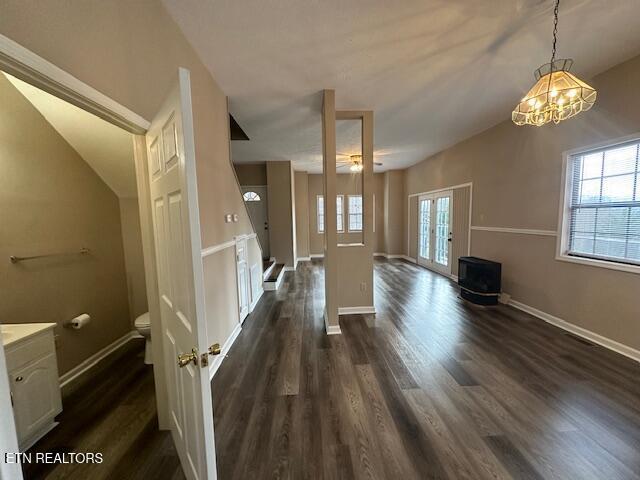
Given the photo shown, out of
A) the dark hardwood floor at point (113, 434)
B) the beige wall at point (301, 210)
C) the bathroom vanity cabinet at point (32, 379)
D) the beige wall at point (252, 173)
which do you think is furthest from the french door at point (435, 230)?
the bathroom vanity cabinet at point (32, 379)

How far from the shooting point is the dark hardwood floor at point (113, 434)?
1.45 metres

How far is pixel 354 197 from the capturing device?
8.20 m

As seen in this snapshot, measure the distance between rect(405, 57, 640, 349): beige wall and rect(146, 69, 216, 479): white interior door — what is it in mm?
3742

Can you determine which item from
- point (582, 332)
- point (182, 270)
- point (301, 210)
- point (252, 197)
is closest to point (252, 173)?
point (252, 197)

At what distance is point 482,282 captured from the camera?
12.8 ft

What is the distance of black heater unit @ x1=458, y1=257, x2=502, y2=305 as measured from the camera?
12.5 ft

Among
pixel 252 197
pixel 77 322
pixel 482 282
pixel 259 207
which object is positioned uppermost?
pixel 252 197

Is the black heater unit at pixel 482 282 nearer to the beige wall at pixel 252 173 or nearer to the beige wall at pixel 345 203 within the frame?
the beige wall at pixel 345 203

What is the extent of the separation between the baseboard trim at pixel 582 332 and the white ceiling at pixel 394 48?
9.04 ft

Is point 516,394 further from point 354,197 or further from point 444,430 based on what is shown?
point 354,197

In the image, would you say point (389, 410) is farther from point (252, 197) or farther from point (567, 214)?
point (252, 197)

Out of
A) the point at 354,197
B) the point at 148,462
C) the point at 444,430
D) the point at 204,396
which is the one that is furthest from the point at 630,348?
the point at 354,197

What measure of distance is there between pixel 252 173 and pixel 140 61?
17.8 ft

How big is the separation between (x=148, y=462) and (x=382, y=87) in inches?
145
